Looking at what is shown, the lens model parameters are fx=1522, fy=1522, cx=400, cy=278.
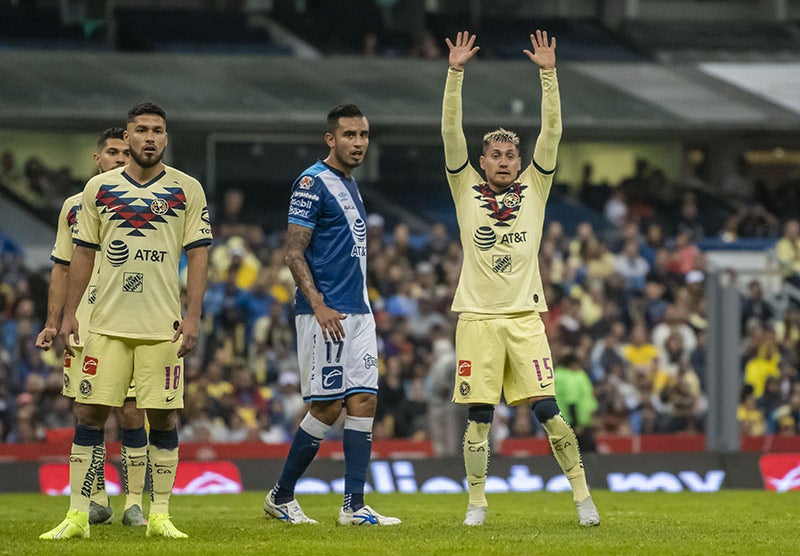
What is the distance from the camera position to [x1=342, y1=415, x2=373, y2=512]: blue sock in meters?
10.1

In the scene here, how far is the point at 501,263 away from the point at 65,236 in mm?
3008

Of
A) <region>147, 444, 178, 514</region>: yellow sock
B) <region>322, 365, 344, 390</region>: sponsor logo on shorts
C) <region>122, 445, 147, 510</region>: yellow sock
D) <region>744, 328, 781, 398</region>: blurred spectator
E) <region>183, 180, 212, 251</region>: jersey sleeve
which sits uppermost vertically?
<region>183, 180, 212, 251</region>: jersey sleeve

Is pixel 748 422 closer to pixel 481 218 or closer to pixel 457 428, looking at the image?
pixel 457 428

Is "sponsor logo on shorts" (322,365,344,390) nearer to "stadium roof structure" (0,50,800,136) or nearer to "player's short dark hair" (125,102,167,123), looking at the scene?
"player's short dark hair" (125,102,167,123)

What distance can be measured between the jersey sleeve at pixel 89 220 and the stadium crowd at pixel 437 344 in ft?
29.8

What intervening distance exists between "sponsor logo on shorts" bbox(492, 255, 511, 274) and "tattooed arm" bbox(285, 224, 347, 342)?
1059mm

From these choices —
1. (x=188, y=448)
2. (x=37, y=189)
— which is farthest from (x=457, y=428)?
(x=37, y=189)

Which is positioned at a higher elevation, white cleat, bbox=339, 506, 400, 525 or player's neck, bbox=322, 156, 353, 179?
player's neck, bbox=322, 156, 353, 179

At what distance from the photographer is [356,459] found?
1010 cm

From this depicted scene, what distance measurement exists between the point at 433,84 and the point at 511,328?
67.3ft

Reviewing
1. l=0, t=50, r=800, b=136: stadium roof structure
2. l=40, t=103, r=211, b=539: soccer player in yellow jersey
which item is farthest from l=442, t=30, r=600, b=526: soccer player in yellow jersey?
l=0, t=50, r=800, b=136: stadium roof structure

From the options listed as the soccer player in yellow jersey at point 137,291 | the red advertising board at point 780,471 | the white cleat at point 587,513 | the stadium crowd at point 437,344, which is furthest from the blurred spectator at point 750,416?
the soccer player in yellow jersey at point 137,291

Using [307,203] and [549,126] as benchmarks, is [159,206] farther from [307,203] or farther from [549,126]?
[549,126]

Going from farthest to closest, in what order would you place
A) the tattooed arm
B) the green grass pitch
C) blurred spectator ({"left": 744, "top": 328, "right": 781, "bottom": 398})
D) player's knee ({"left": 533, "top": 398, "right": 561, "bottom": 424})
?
blurred spectator ({"left": 744, "top": 328, "right": 781, "bottom": 398}), player's knee ({"left": 533, "top": 398, "right": 561, "bottom": 424}), the tattooed arm, the green grass pitch
